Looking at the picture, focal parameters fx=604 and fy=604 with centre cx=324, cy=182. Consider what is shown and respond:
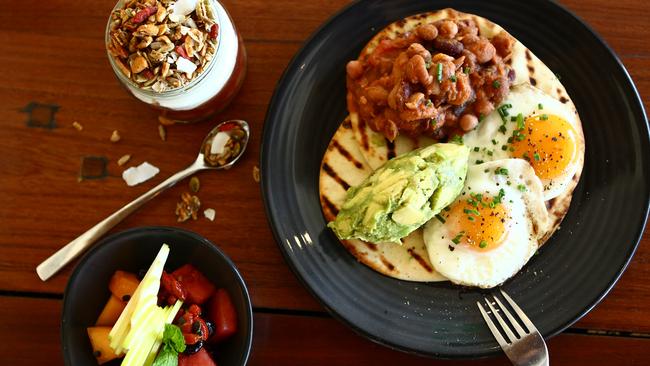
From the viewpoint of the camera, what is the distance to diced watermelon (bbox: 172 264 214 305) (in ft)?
8.04

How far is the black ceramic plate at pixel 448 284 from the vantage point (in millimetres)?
2496

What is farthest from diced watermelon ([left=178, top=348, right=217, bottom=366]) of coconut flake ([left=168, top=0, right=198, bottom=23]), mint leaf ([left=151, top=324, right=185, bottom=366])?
coconut flake ([left=168, top=0, right=198, bottom=23])

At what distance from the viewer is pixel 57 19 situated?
295cm

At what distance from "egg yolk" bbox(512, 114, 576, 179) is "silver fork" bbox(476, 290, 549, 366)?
23.3 inches

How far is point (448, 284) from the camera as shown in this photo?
258 centimetres

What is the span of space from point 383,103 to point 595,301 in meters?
1.19

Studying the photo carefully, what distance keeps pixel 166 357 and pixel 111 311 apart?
0.45 metres

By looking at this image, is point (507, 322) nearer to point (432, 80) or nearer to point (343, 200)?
point (343, 200)

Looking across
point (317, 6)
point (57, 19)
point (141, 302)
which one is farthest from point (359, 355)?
point (57, 19)

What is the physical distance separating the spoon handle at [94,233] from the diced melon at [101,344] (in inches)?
17.7

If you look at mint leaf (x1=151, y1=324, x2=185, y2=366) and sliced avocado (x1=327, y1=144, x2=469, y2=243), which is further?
sliced avocado (x1=327, y1=144, x2=469, y2=243)

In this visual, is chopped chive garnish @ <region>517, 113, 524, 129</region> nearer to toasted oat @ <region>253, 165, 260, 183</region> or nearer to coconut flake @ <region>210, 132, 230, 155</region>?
toasted oat @ <region>253, 165, 260, 183</region>

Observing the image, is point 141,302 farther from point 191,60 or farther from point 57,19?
point 57,19

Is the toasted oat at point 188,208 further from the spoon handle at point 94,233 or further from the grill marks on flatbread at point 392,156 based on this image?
the grill marks on flatbread at point 392,156
